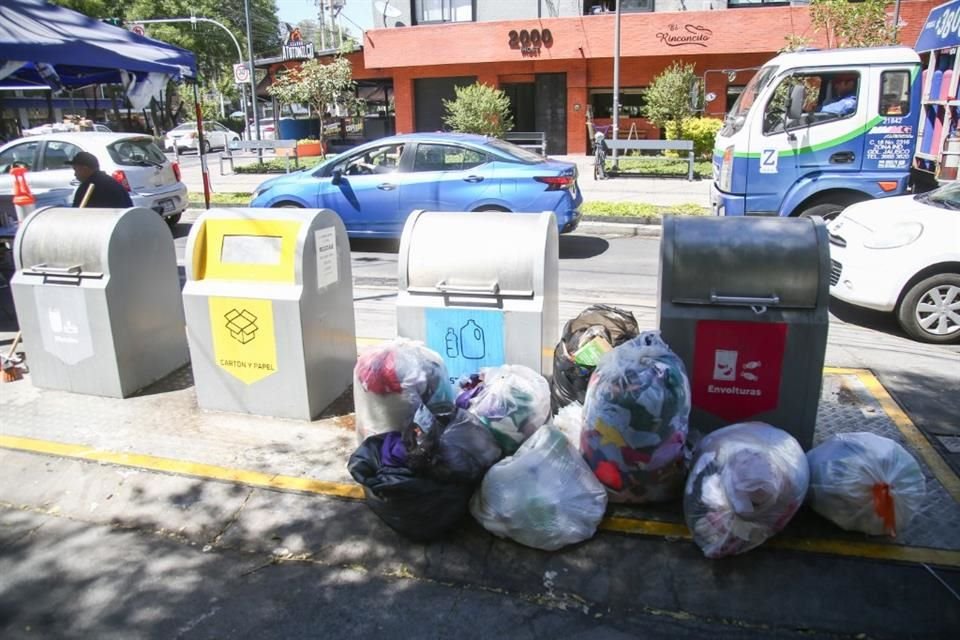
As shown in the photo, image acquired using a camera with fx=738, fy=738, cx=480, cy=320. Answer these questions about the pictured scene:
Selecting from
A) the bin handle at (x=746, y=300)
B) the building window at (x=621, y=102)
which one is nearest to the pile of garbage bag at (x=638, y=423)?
the bin handle at (x=746, y=300)

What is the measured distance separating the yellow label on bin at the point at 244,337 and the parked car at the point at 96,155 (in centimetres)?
739

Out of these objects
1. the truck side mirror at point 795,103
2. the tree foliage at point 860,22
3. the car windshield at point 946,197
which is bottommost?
the car windshield at point 946,197

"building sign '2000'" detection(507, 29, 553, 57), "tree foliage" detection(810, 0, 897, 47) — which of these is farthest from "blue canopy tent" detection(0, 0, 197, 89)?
"building sign '2000'" detection(507, 29, 553, 57)

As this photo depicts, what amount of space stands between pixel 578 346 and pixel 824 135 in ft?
20.6

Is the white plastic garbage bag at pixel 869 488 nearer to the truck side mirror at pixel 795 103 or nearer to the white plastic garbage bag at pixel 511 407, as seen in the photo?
the white plastic garbage bag at pixel 511 407

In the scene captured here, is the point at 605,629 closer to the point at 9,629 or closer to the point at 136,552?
the point at 136,552

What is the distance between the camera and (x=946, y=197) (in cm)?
686

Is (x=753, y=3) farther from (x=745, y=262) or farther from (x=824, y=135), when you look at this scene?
(x=745, y=262)

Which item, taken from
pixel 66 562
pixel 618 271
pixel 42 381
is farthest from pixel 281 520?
pixel 618 271

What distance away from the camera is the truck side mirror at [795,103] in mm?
8781

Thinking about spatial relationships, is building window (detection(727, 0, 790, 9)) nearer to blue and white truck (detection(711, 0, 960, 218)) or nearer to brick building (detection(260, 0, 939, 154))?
brick building (detection(260, 0, 939, 154))

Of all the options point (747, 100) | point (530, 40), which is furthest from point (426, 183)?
point (530, 40)

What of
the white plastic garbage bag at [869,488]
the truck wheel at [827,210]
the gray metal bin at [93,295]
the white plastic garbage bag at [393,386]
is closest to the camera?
the white plastic garbage bag at [869,488]

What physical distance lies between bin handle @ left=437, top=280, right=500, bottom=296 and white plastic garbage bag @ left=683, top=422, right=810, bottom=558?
1.56m
